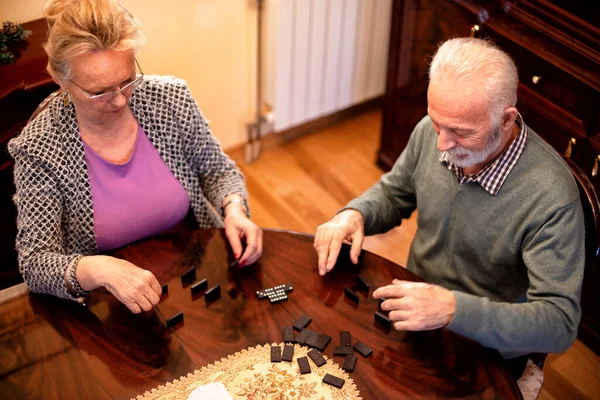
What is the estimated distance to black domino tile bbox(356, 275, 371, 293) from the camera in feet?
5.41

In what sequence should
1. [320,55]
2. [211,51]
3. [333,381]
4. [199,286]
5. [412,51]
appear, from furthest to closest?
1. [320,55]
2. [211,51]
3. [412,51]
4. [199,286]
5. [333,381]

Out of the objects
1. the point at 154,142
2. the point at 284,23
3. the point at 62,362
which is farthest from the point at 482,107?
the point at 284,23

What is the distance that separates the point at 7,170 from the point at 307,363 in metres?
1.34

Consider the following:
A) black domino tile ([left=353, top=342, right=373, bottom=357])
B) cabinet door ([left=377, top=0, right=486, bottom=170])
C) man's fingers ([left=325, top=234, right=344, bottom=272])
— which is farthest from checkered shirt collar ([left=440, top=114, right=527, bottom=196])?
cabinet door ([left=377, top=0, right=486, bottom=170])

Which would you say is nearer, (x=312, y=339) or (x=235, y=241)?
(x=312, y=339)

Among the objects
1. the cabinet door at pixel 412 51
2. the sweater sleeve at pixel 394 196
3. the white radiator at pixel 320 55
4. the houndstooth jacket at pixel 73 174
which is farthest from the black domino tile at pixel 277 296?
the white radiator at pixel 320 55

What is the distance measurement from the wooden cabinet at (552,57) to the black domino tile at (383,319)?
1.22 metres

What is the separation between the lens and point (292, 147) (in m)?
3.74

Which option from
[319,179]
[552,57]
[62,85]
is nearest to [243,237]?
[62,85]

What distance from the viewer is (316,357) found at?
1491mm

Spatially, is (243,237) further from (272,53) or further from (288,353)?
(272,53)

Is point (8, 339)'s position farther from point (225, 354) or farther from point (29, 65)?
point (29, 65)

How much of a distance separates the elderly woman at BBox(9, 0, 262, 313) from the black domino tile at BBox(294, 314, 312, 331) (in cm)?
23

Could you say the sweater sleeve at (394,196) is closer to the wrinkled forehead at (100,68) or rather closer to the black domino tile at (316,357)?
the black domino tile at (316,357)
